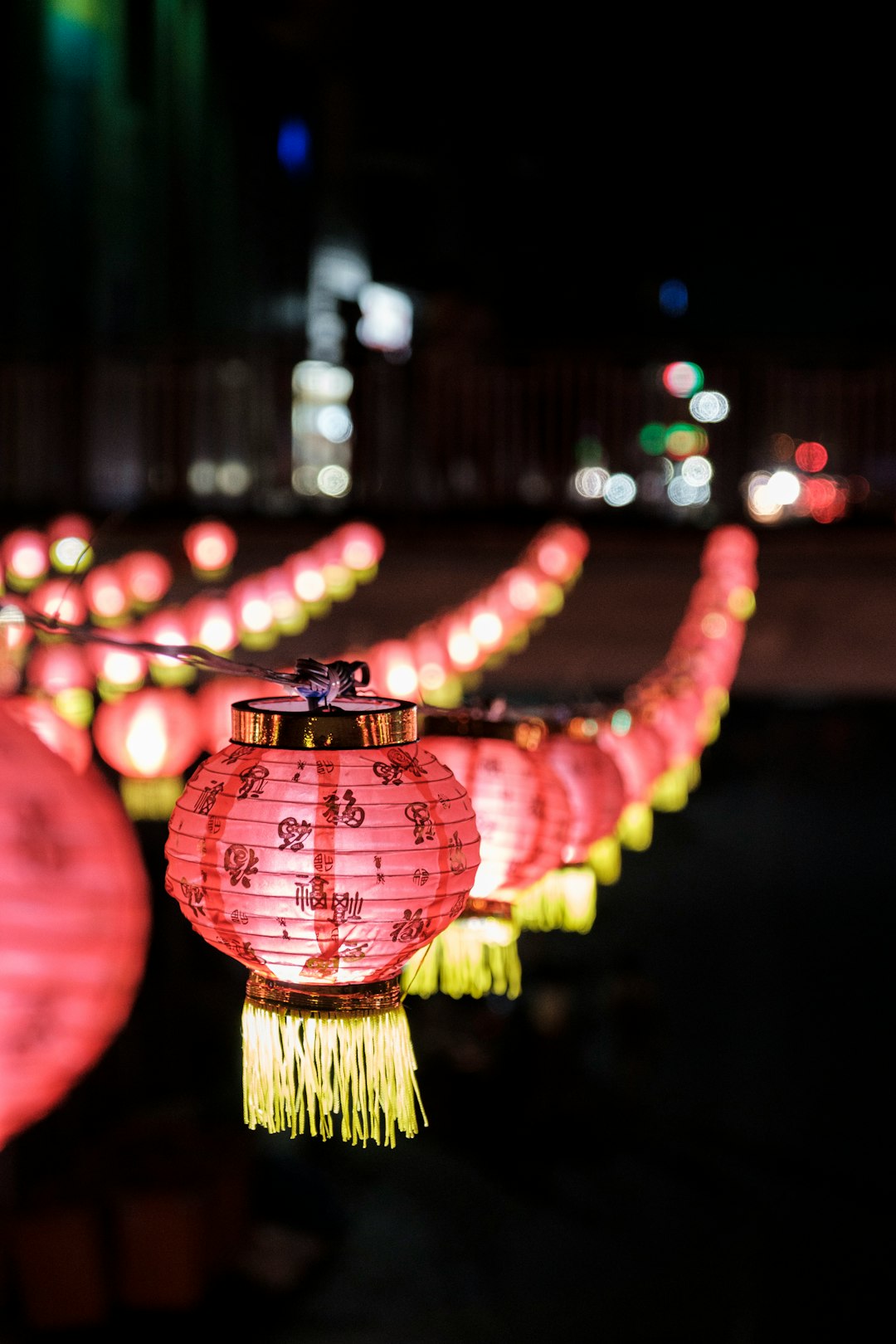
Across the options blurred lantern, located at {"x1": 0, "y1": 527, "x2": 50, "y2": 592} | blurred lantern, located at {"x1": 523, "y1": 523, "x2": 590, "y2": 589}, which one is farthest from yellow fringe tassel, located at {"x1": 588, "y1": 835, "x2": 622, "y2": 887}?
blurred lantern, located at {"x1": 0, "y1": 527, "x2": 50, "y2": 592}

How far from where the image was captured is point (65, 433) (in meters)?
8.82

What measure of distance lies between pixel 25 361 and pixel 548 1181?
5.56 metres

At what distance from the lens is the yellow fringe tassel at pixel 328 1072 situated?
171cm

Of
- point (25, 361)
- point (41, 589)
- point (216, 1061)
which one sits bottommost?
point (216, 1061)

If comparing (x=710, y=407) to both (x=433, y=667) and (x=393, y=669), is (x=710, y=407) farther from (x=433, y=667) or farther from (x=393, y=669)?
(x=393, y=669)

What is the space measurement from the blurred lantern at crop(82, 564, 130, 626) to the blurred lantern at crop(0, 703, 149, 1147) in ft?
19.1

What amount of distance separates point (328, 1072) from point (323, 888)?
21cm

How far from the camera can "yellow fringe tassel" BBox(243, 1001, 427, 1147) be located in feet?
5.61

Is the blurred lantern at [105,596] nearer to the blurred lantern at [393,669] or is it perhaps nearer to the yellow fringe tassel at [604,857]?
the blurred lantern at [393,669]

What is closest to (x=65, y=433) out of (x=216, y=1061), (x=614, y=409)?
(x=614, y=409)

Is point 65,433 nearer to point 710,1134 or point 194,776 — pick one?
point 710,1134

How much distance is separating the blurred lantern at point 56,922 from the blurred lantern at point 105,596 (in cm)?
582

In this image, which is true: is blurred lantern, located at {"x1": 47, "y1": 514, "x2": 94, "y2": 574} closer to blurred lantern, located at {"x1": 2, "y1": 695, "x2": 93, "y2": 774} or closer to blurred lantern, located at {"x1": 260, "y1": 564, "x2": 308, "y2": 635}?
blurred lantern, located at {"x1": 260, "y1": 564, "x2": 308, "y2": 635}

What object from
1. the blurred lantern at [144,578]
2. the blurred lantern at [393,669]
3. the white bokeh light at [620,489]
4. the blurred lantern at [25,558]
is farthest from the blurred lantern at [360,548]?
the blurred lantern at [393,669]
